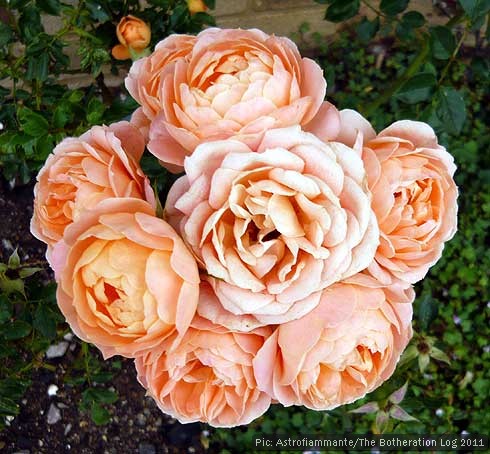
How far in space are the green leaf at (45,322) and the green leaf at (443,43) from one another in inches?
32.1

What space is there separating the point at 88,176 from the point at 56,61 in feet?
1.94

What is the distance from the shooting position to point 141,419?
179cm

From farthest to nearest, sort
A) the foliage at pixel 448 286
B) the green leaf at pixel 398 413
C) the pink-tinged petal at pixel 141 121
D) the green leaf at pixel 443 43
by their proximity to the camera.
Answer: the foliage at pixel 448 286 → the green leaf at pixel 398 413 → the green leaf at pixel 443 43 → the pink-tinged petal at pixel 141 121

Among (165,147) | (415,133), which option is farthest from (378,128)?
(165,147)

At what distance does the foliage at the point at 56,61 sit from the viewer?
104 centimetres

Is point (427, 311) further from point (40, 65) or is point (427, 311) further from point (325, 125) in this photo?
point (40, 65)

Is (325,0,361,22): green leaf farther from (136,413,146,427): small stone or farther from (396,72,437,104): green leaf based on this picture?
(136,413,146,427): small stone

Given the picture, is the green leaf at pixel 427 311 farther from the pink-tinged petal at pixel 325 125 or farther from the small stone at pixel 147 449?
the small stone at pixel 147 449

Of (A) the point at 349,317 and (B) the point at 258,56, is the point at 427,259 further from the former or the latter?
(B) the point at 258,56

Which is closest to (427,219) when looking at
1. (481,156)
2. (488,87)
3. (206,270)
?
(206,270)

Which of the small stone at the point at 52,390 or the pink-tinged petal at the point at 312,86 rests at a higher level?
the pink-tinged petal at the point at 312,86

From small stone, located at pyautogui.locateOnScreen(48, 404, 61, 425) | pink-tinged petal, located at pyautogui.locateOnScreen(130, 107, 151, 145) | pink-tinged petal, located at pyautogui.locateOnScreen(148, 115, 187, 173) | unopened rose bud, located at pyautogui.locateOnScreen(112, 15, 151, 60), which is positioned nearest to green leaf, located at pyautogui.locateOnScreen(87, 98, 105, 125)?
unopened rose bud, located at pyautogui.locateOnScreen(112, 15, 151, 60)

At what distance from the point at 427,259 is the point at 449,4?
1530 millimetres

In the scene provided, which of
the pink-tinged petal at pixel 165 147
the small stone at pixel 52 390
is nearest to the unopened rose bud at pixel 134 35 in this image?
the pink-tinged petal at pixel 165 147
